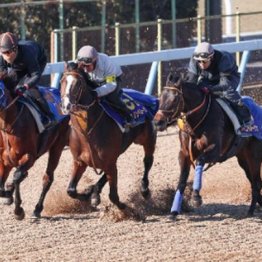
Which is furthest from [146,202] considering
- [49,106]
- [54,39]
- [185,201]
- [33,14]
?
[33,14]

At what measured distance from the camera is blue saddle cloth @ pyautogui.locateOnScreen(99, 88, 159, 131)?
11375 millimetres

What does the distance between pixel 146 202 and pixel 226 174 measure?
7.23 feet

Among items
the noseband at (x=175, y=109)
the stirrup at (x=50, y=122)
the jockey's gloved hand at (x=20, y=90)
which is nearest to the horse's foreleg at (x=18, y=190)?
the stirrup at (x=50, y=122)

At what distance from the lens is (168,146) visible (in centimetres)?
1594

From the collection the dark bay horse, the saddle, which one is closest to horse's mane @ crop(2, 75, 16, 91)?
the dark bay horse

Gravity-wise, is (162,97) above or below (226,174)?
above

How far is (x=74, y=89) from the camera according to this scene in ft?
35.3

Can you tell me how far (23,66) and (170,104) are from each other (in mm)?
1683

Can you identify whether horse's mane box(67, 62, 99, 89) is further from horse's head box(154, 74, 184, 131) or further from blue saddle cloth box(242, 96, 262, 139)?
blue saddle cloth box(242, 96, 262, 139)

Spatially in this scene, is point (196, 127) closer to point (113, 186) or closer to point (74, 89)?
point (113, 186)

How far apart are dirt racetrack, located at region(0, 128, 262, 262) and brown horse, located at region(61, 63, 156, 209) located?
40 centimetres

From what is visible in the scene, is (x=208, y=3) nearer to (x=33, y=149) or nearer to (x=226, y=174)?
(x=226, y=174)

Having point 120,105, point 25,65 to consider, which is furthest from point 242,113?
point 25,65

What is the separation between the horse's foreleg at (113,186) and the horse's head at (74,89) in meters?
0.75
